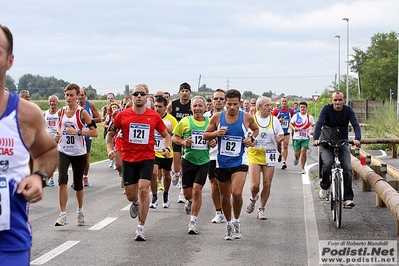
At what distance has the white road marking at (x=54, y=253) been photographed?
8068 millimetres

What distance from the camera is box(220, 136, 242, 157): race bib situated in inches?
383

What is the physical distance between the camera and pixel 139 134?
995 cm

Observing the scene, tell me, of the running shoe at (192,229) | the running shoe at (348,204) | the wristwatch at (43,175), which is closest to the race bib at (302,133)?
the running shoe at (348,204)

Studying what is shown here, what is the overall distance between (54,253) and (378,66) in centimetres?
7876

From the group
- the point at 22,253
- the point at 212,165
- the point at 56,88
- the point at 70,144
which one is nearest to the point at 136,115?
the point at 70,144

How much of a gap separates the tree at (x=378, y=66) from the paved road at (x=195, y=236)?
236 feet

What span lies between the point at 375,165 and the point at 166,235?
5.07 meters

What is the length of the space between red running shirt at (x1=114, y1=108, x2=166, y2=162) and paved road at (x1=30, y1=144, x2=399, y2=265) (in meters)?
1.08

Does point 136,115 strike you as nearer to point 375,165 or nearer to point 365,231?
point 365,231

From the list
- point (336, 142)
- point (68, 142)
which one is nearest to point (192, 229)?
point (68, 142)

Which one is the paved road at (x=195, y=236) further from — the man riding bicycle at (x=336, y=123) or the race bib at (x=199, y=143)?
the race bib at (x=199, y=143)

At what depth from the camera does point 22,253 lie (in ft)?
12.8

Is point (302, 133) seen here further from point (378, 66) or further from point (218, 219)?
point (378, 66)

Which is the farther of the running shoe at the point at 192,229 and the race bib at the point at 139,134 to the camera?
the running shoe at the point at 192,229
